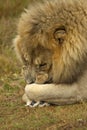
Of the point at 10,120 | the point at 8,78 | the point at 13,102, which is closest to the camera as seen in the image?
the point at 10,120

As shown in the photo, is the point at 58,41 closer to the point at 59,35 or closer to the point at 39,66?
the point at 59,35

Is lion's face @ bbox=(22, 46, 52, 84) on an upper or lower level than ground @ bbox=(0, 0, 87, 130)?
upper

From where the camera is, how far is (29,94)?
623 cm

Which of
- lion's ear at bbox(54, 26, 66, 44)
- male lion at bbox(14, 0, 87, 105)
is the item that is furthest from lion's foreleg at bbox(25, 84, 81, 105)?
lion's ear at bbox(54, 26, 66, 44)

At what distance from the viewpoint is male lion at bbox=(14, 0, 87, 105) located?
5.91m

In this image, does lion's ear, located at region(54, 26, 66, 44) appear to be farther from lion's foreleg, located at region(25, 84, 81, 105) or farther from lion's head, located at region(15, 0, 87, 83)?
lion's foreleg, located at region(25, 84, 81, 105)

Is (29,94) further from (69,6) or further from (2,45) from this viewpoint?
(2,45)

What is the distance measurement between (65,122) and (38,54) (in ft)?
3.19

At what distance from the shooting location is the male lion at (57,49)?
591cm

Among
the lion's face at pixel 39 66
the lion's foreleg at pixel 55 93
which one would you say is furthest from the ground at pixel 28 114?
the lion's face at pixel 39 66

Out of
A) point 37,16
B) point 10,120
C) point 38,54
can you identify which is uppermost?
point 37,16

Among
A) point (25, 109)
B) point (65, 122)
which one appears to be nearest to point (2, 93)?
point (25, 109)

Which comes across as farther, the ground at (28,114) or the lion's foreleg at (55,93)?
the lion's foreleg at (55,93)

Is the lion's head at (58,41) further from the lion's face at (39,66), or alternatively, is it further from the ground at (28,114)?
the ground at (28,114)
